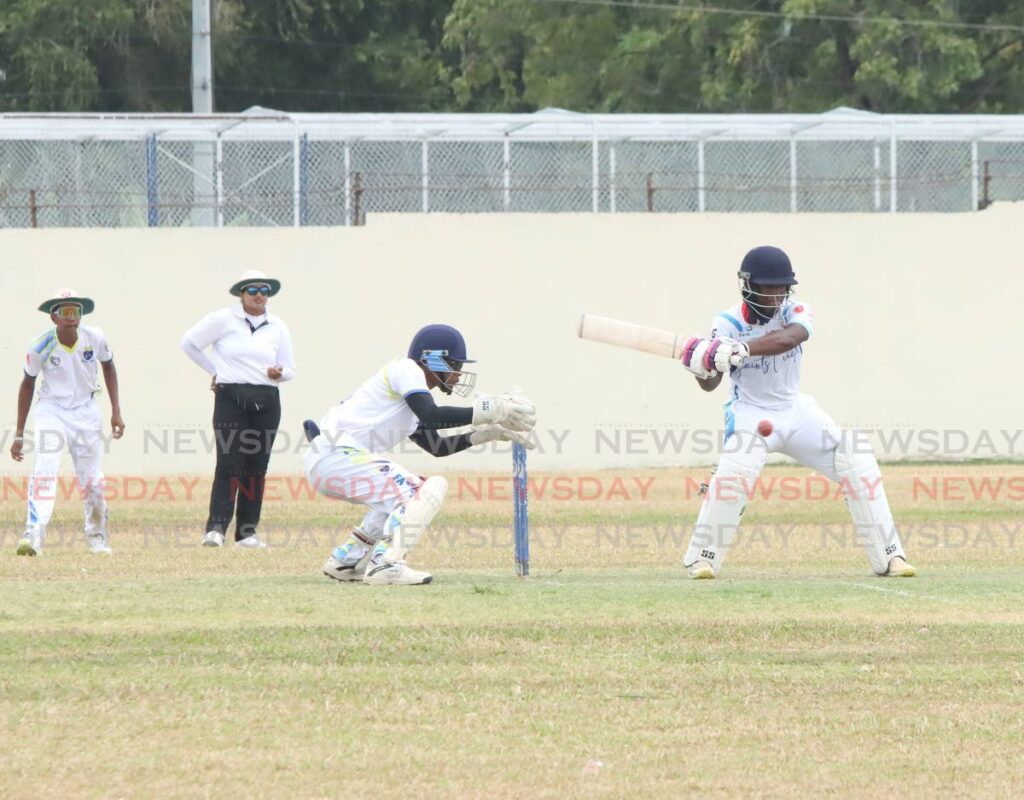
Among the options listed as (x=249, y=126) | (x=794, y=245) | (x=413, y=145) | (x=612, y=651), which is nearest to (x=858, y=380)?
(x=794, y=245)

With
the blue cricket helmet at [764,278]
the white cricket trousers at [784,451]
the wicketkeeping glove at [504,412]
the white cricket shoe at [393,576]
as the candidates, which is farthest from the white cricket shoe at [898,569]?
the white cricket shoe at [393,576]

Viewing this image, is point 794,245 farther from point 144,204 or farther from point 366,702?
point 366,702

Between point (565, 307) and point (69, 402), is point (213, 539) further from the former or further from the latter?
point (565, 307)

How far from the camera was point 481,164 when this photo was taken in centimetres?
2380

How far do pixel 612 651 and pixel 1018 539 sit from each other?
7.22 metres

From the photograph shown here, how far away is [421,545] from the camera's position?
1434 cm

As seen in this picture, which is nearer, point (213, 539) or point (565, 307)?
point (213, 539)

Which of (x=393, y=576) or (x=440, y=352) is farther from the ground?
(x=440, y=352)

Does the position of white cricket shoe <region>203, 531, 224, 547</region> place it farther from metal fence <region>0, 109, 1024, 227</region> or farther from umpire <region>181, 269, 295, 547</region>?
metal fence <region>0, 109, 1024, 227</region>

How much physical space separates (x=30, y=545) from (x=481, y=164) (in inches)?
466

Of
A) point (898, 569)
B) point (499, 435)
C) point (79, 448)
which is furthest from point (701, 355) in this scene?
point (79, 448)

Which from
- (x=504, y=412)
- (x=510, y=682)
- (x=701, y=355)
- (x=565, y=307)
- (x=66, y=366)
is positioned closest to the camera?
(x=510, y=682)

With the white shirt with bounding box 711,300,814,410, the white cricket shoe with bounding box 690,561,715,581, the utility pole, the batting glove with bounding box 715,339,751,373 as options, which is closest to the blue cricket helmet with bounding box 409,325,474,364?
the batting glove with bounding box 715,339,751,373

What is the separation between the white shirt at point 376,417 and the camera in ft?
33.3
